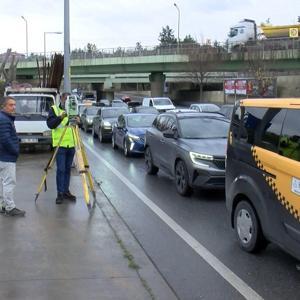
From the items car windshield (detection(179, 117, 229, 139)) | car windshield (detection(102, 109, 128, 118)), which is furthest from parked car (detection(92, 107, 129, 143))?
car windshield (detection(179, 117, 229, 139))

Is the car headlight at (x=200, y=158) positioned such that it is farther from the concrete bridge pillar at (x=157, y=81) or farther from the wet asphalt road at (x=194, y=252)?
the concrete bridge pillar at (x=157, y=81)

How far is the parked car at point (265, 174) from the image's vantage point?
18.0 feet

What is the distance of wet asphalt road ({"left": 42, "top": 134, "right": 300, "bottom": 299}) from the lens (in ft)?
17.9

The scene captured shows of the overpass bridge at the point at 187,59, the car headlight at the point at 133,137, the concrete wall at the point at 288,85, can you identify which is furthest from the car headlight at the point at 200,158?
the concrete wall at the point at 288,85

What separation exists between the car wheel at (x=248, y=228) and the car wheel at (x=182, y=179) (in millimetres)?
3322

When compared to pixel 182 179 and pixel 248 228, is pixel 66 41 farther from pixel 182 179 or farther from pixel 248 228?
pixel 248 228

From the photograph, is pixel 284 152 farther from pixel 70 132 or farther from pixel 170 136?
pixel 170 136

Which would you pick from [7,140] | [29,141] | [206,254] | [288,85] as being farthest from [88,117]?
[288,85]

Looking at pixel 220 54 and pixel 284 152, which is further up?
pixel 220 54

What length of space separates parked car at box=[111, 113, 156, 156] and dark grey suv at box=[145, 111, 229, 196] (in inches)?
129

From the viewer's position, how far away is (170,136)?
11.1m

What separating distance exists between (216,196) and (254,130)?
4.12 m

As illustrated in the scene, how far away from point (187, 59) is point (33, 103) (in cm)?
4551

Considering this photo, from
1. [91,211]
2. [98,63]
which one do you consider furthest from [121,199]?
[98,63]
